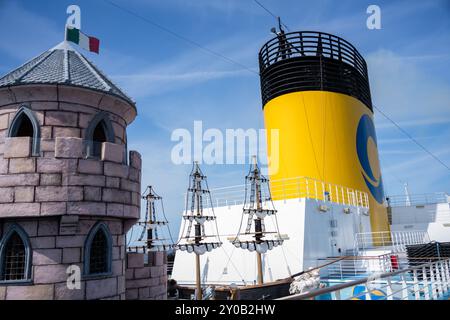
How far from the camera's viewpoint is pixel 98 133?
630cm

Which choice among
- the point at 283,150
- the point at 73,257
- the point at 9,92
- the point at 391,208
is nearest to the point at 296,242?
the point at 283,150

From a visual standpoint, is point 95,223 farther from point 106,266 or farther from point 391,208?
point 391,208

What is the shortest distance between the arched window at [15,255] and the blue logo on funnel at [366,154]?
13.8 m

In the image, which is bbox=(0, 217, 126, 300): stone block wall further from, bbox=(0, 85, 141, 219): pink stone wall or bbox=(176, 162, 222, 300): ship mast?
bbox=(176, 162, 222, 300): ship mast

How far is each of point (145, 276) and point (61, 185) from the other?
9.46 ft

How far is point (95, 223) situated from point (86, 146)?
4.12ft

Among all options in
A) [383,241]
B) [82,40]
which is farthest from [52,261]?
[383,241]

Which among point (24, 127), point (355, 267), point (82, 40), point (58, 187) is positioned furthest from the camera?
point (355, 267)

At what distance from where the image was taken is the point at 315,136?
1527 cm

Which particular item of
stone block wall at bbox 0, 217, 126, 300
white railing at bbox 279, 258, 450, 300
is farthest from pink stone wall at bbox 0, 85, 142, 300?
white railing at bbox 279, 258, 450, 300

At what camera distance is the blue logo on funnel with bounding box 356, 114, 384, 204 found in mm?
16266

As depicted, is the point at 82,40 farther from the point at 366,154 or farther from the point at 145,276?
the point at 366,154

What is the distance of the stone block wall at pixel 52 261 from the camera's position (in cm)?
529
